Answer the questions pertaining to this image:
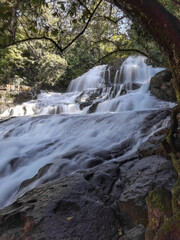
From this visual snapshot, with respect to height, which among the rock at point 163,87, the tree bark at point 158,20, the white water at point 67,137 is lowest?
the white water at point 67,137

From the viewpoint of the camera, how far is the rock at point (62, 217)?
76.2 inches

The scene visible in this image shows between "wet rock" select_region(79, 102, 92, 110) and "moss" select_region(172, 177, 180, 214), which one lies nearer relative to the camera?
"moss" select_region(172, 177, 180, 214)

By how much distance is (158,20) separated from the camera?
1.86m

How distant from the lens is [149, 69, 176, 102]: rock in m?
9.02

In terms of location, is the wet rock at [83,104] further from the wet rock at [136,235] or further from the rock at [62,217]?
the wet rock at [136,235]

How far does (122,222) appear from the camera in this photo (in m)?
2.19

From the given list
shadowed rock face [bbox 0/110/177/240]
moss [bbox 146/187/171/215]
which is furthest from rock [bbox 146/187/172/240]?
shadowed rock face [bbox 0/110/177/240]

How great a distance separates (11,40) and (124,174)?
9.31 feet

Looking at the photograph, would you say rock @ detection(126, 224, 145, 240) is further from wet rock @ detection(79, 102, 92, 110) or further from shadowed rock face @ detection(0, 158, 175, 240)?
wet rock @ detection(79, 102, 92, 110)

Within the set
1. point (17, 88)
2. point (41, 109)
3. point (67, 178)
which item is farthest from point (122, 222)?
point (17, 88)

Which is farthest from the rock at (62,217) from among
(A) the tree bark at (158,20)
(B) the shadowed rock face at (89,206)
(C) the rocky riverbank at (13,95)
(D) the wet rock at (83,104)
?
(C) the rocky riverbank at (13,95)

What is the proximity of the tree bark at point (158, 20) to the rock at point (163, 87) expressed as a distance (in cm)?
770

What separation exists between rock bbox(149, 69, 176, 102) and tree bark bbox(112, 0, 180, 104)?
303 inches

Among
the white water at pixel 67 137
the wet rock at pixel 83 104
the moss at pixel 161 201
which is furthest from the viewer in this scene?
the wet rock at pixel 83 104
